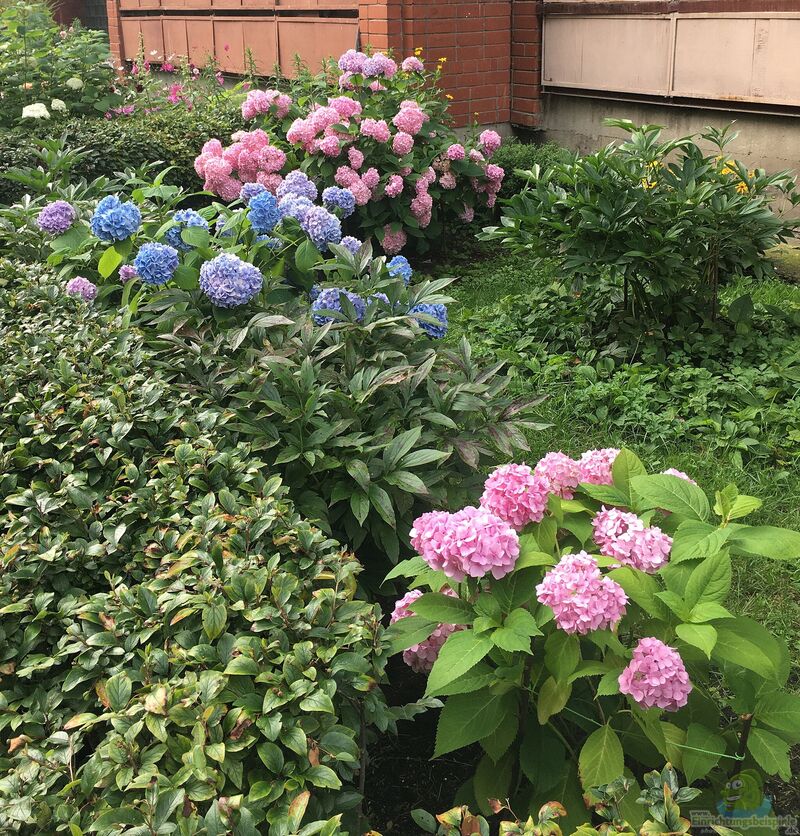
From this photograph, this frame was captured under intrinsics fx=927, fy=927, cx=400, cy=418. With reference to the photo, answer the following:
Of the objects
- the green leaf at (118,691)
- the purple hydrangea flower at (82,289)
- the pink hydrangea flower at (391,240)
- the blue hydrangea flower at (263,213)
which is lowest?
the pink hydrangea flower at (391,240)

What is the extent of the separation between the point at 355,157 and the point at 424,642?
15.2 feet

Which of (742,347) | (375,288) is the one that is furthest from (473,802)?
(742,347)

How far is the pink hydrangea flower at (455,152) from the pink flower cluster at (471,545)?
5320 mm

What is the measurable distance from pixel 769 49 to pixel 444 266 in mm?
2746

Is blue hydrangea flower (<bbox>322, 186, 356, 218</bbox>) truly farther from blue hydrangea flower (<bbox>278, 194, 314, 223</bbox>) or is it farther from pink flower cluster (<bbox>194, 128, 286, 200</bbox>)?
pink flower cluster (<bbox>194, 128, 286, 200</bbox>)

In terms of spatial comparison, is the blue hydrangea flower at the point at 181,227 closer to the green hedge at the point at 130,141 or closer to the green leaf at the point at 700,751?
the green leaf at the point at 700,751

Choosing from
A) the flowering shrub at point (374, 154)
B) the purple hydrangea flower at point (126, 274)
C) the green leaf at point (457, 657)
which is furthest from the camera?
the flowering shrub at point (374, 154)

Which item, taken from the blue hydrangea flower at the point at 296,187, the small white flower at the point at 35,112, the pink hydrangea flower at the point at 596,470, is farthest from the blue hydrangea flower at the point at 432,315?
the small white flower at the point at 35,112

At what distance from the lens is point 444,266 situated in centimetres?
707

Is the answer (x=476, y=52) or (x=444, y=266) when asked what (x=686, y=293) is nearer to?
(x=444, y=266)

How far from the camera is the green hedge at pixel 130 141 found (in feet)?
22.0

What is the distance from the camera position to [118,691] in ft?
5.24

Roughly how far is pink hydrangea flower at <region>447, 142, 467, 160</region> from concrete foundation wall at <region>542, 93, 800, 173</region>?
1.91m

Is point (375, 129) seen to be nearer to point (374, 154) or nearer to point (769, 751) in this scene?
point (374, 154)
